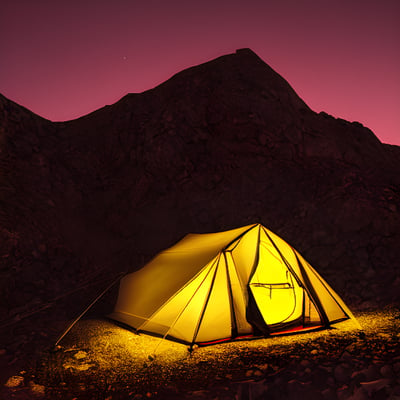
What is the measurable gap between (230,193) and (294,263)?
7878 millimetres

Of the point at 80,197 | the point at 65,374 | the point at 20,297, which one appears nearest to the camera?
the point at 65,374

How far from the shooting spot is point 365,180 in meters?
15.2

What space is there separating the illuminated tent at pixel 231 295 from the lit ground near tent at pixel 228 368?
0.28m

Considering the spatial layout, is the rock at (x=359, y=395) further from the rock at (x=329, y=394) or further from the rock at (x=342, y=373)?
the rock at (x=342, y=373)

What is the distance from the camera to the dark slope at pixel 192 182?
37.4 ft

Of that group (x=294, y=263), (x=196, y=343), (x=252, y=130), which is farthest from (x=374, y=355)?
(x=252, y=130)

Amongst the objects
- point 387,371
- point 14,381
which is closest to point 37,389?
point 14,381

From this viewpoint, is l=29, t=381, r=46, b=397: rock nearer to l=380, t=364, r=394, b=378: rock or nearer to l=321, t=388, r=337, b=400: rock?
l=321, t=388, r=337, b=400: rock

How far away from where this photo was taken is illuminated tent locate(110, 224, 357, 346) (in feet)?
21.5

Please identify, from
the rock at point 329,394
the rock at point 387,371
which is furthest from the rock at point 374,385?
the rock at point 329,394

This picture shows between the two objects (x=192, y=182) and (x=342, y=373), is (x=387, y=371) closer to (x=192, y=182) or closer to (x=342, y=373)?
(x=342, y=373)

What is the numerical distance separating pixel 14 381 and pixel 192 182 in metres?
11.1

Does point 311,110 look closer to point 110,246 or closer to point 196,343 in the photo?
point 110,246

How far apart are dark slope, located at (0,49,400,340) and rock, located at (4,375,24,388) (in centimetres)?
443
